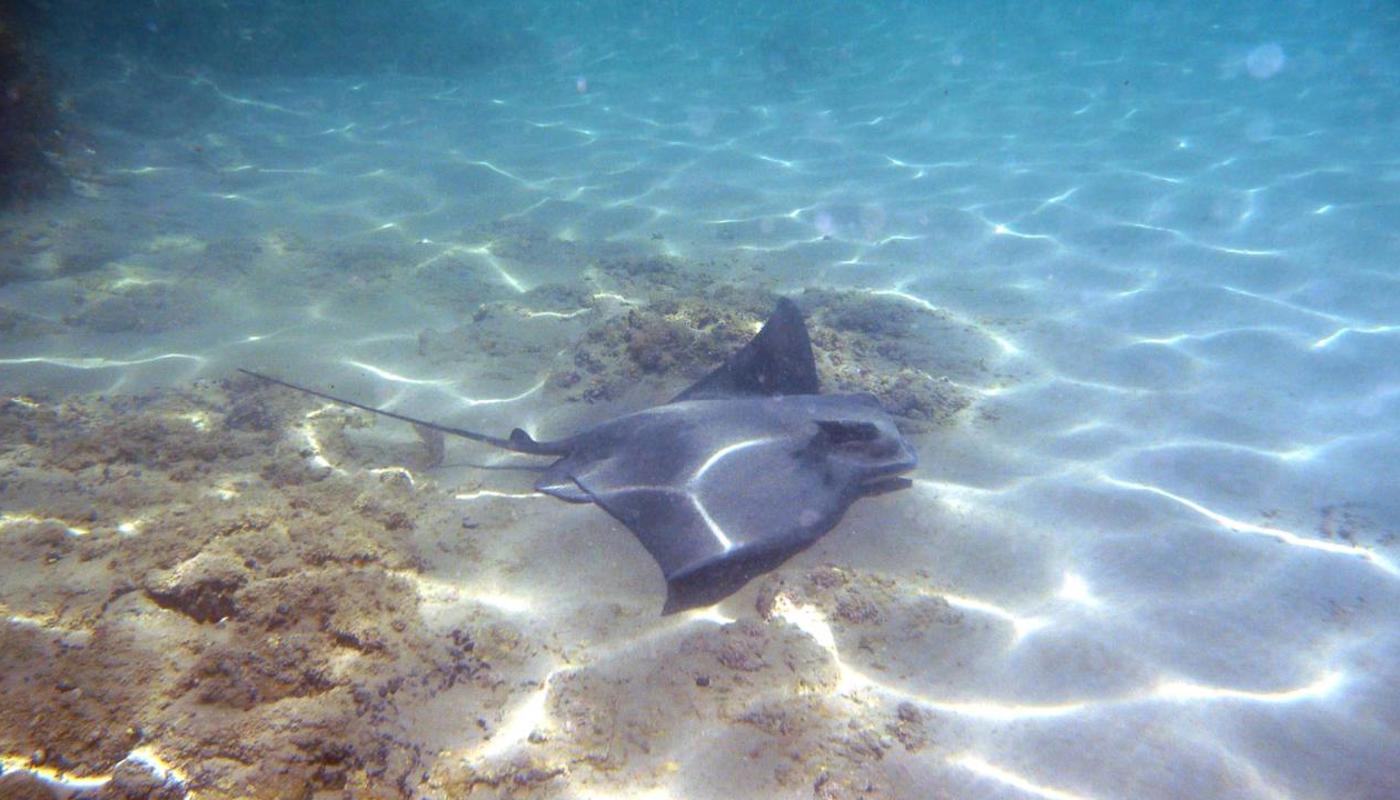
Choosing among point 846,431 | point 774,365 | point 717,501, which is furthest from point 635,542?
point 774,365

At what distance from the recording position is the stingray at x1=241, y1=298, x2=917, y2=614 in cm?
366

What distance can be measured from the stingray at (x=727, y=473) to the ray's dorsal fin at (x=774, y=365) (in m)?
0.06

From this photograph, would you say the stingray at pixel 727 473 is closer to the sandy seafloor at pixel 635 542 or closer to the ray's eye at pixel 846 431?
the ray's eye at pixel 846 431

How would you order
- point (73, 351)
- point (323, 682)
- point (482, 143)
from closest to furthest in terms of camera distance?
point (323, 682), point (73, 351), point (482, 143)

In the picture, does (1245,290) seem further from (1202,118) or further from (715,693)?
(1202,118)

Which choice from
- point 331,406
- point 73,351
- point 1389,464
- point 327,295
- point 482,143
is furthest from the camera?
point 482,143

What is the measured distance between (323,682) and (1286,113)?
24.4m

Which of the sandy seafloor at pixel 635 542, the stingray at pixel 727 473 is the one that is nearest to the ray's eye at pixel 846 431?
the stingray at pixel 727 473

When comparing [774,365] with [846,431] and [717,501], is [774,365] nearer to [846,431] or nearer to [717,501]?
[846,431]

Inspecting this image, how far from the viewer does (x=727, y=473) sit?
396 cm

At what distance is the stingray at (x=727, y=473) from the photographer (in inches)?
144

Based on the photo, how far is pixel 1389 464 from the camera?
16.8 ft

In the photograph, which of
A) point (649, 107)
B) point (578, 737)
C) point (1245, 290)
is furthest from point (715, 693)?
point (649, 107)

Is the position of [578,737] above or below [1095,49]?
below
